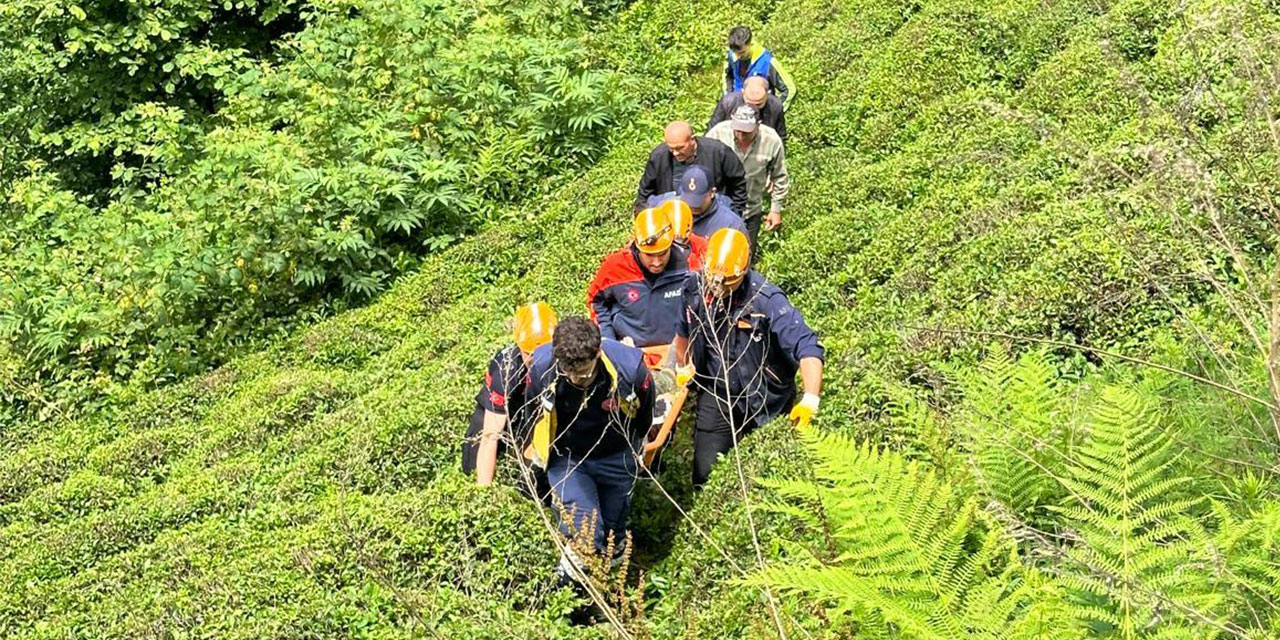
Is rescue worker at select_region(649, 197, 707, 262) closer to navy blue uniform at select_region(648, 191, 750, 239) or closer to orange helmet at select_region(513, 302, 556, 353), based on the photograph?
navy blue uniform at select_region(648, 191, 750, 239)

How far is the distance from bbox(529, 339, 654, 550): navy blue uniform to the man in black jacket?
2.87 m

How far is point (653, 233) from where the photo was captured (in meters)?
6.79

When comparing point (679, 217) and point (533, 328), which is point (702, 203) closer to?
point (679, 217)

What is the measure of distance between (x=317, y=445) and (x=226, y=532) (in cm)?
166

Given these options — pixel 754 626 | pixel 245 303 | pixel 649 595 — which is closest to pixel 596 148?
pixel 245 303

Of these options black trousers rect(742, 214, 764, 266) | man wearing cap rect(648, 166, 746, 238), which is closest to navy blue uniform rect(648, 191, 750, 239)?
man wearing cap rect(648, 166, 746, 238)

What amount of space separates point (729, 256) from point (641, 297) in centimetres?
95

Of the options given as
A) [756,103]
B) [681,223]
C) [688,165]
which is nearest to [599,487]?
[681,223]

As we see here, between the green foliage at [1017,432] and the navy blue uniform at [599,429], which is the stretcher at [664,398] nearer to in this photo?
the navy blue uniform at [599,429]

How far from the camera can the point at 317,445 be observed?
941 centimetres

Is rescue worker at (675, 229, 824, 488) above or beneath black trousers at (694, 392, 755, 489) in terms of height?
above

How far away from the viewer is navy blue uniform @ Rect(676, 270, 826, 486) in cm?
627

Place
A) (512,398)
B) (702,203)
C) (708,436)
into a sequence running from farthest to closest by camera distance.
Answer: (702,203) < (708,436) < (512,398)

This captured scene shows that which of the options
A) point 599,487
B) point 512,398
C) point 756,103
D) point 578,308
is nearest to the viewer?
point 512,398
